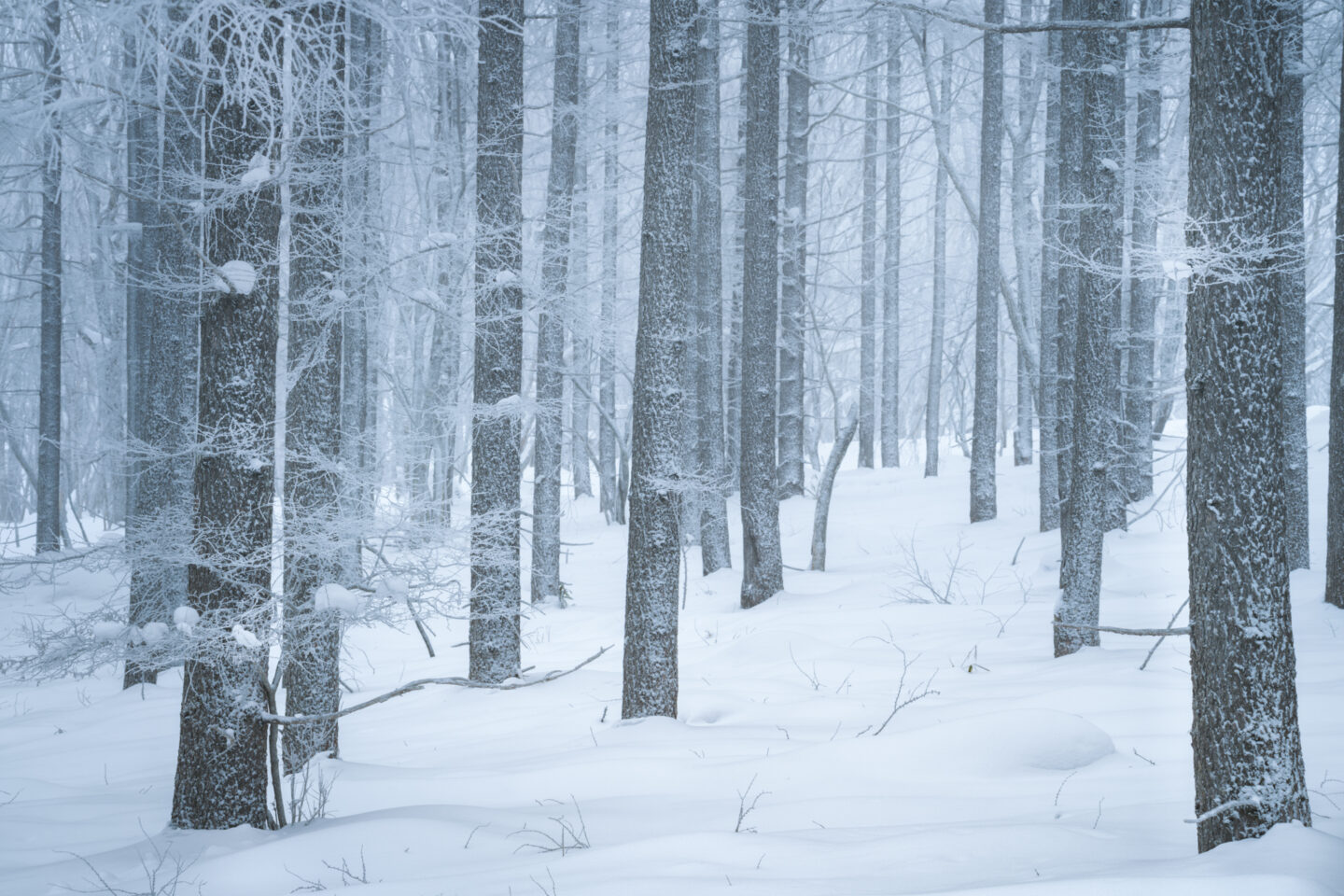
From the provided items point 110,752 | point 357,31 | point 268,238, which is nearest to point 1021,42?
point 357,31

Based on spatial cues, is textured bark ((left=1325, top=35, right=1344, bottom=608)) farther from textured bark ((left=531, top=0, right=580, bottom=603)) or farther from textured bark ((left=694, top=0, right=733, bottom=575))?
textured bark ((left=531, top=0, right=580, bottom=603))

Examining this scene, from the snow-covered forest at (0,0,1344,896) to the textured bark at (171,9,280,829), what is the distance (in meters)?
0.02

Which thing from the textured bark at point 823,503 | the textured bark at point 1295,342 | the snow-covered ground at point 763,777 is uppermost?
the textured bark at point 1295,342

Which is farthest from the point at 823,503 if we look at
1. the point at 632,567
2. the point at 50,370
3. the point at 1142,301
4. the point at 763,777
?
the point at 50,370

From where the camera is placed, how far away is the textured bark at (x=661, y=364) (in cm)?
608

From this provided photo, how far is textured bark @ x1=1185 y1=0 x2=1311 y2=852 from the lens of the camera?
3.12 metres

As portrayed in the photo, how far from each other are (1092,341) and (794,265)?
7.86 metres

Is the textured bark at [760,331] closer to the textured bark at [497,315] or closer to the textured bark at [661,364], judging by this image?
the textured bark at [497,315]

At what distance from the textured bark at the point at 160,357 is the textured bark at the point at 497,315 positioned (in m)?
2.26

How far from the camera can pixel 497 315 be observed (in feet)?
25.2

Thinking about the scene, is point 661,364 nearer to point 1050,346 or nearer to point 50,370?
point 1050,346

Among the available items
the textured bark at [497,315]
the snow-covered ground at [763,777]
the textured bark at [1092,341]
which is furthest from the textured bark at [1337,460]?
the textured bark at [497,315]

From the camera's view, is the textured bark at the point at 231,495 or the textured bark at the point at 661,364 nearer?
the textured bark at the point at 231,495

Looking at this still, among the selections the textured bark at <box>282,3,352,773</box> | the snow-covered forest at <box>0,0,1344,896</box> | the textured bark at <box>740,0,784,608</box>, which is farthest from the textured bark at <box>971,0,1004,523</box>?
A: the textured bark at <box>282,3,352,773</box>
